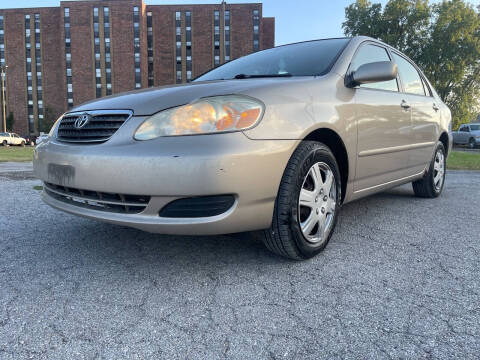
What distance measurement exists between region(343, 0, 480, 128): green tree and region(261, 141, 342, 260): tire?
31.4m

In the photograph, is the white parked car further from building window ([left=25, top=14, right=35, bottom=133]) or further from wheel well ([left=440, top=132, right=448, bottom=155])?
wheel well ([left=440, top=132, right=448, bottom=155])

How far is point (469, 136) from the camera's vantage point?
2158 centimetres

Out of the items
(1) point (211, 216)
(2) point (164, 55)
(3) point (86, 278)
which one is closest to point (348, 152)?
(1) point (211, 216)

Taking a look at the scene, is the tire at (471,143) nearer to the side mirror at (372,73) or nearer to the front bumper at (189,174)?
the side mirror at (372,73)

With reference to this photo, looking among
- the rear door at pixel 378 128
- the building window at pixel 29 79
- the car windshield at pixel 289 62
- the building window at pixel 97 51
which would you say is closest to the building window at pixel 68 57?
the building window at pixel 97 51

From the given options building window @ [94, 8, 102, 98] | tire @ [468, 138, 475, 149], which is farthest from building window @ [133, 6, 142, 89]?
tire @ [468, 138, 475, 149]

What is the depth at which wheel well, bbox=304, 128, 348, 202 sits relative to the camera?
2.21 m

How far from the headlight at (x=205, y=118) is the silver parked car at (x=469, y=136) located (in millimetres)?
23562

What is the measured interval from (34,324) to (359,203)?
10.5 feet

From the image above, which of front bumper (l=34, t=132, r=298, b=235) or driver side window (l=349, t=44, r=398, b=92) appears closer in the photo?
front bumper (l=34, t=132, r=298, b=235)

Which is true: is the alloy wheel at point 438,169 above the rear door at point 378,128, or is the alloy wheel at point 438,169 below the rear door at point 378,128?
below

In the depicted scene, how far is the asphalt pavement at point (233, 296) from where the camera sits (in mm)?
1315

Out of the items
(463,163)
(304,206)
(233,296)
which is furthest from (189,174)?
(463,163)

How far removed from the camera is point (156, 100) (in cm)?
189
